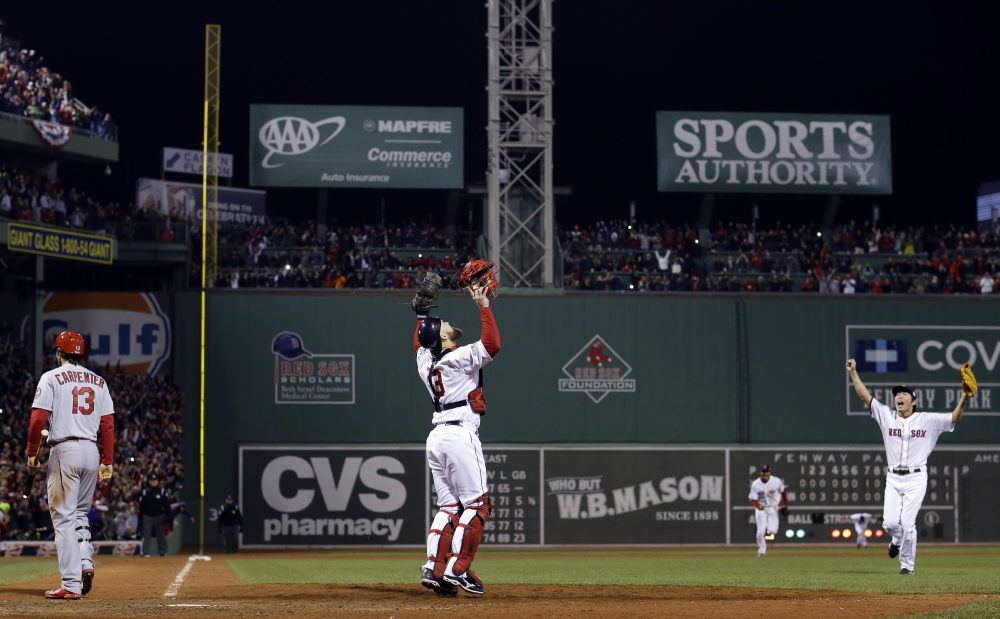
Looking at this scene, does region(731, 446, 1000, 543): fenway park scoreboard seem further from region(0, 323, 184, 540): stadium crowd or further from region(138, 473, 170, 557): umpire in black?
region(0, 323, 184, 540): stadium crowd

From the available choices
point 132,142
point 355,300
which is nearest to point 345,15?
point 132,142

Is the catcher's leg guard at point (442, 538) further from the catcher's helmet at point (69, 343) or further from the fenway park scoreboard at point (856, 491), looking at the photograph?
the fenway park scoreboard at point (856, 491)

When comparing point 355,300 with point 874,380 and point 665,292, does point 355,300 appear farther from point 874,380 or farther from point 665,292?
point 874,380

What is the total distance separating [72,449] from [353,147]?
2947 cm

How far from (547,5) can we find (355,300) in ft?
34.7

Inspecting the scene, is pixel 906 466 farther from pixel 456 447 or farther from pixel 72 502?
pixel 72 502

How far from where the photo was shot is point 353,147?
40.7m

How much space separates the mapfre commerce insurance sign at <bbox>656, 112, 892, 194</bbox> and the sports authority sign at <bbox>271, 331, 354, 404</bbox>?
1300 cm

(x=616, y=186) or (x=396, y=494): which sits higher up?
(x=616, y=186)

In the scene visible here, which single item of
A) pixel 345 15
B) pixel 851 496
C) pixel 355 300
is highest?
pixel 345 15

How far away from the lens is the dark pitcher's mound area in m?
9.81

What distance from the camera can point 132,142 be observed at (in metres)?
59.7

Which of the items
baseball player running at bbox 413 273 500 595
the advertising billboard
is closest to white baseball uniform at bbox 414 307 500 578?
baseball player running at bbox 413 273 500 595

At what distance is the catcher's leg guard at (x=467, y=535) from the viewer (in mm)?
11195
